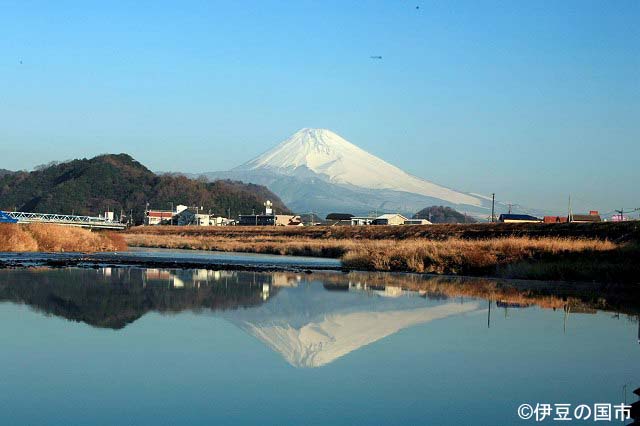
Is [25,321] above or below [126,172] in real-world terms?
below

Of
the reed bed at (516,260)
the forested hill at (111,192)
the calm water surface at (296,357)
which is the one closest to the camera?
the calm water surface at (296,357)

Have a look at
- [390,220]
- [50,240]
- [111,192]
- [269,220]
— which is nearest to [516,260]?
[50,240]

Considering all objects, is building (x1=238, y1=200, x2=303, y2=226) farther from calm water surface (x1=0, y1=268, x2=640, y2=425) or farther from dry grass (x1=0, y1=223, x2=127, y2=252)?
calm water surface (x1=0, y1=268, x2=640, y2=425)

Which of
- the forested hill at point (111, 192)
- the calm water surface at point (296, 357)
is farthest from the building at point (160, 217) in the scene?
the calm water surface at point (296, 357)

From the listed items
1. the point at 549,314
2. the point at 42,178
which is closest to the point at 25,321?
the point at 549,314

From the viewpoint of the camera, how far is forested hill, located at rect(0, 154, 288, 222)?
165625 mm

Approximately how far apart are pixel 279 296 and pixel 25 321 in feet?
23.5

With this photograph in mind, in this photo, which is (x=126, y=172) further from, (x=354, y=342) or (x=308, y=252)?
(x=354, y=342)

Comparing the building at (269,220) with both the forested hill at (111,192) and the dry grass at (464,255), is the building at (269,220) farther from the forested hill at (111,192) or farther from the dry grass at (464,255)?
the dry grass at (464,255)

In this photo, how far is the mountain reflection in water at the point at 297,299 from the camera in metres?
13.1

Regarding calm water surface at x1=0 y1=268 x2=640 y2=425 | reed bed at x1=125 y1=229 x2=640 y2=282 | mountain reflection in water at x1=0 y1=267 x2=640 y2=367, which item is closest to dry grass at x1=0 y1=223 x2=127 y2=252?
mountain reflection in water at x1=0 y1=267 x2=640 y2=367

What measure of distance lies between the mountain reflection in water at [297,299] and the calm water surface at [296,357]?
2.7 inches

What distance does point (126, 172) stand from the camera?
181 metres

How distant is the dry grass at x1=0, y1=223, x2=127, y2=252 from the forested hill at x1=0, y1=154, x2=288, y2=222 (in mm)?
116675
